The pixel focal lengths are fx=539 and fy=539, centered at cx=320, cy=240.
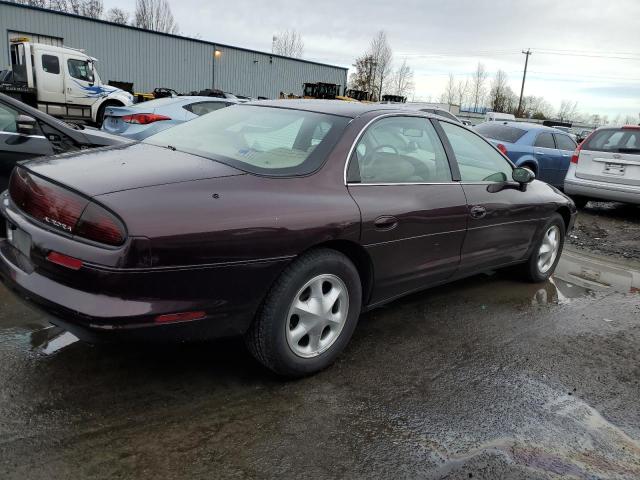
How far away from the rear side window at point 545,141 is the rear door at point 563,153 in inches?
7.9

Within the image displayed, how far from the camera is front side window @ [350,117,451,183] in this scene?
131 inches

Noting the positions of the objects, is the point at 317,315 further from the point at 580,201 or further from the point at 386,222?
the point at 580,201

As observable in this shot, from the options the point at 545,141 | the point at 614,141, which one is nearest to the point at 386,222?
the point at 614,141

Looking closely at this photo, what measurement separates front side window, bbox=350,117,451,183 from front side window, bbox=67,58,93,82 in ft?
56.2

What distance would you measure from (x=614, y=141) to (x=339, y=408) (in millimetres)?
8274

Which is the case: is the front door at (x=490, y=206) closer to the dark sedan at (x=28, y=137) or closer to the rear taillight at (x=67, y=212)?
the rear taillight at (x=67, y=212)

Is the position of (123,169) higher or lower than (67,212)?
higher

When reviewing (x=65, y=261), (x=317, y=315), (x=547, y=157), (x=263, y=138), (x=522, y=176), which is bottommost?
(x=317, y=315)

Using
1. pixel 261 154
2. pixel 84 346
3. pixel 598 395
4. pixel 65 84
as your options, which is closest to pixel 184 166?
pixel 261 154

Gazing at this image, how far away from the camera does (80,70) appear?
1794 cm

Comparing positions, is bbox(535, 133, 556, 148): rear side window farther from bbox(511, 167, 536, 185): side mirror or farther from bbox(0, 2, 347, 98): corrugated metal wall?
bbox(0, 2, 347, 98): corrugated metal wall

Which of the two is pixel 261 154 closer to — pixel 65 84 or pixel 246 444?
pixel 246 444

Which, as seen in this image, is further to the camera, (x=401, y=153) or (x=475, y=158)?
(x=475, y=158)

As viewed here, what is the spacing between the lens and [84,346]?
3193 millimetres
